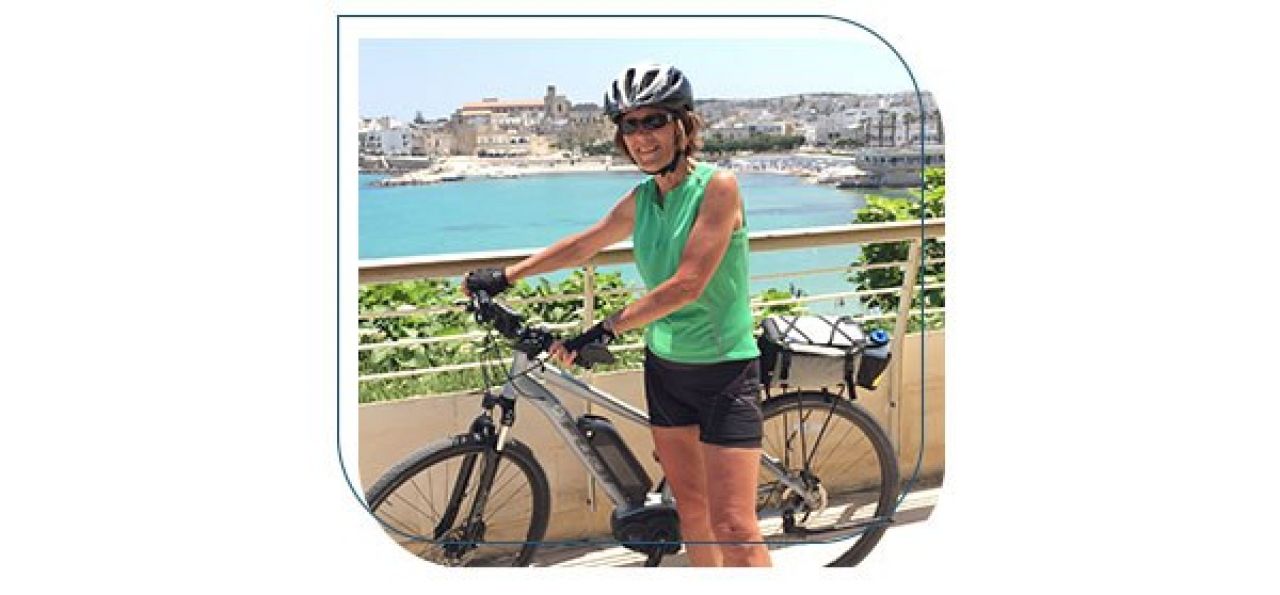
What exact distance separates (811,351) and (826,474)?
29 cm

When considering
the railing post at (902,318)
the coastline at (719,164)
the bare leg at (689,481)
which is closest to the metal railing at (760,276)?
the railing post at (902,318)

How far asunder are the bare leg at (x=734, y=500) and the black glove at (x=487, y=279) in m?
0.56

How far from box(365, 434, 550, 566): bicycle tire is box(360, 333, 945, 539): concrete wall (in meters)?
0.02

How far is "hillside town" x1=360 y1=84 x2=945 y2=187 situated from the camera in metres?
3.92

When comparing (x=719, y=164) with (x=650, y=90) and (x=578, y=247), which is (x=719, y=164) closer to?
(x=650, y=90)

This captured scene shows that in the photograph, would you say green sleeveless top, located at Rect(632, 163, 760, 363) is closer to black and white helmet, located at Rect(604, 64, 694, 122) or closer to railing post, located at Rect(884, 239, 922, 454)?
black and white helmet, located at Rect(604, 64, 694, 122)

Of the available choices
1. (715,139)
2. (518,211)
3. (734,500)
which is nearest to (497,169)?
(518,211)

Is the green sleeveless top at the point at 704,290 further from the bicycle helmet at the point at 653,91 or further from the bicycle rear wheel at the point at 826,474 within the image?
the bicycle rear wheel at the point at 826,474

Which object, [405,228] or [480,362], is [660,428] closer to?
[480,362]

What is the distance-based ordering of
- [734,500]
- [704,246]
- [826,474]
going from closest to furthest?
[704,246], [734,500], [826,474]

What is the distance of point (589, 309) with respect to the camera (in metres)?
4.01

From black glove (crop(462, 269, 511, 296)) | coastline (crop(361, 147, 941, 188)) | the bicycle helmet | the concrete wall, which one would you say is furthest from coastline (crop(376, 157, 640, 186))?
the concrete wall

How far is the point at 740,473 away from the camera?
3.99 meters

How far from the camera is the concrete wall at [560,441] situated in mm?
3955
